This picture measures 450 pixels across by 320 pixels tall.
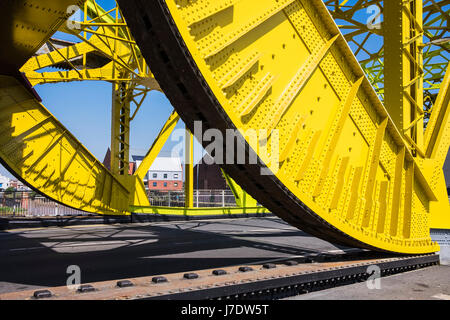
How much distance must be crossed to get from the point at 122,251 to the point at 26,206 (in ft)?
41.4

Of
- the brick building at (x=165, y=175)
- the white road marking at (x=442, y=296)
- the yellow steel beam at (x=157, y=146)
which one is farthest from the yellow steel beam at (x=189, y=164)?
the brick building at (x=165, y=175)

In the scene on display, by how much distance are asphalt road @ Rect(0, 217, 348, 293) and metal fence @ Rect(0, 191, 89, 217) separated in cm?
533

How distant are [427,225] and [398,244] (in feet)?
4.29

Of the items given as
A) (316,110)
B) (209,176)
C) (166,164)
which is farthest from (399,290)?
(166,164)

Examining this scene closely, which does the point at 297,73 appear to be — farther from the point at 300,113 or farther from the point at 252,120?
the point at 252,120

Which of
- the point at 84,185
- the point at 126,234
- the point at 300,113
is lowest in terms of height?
the point at 126,234

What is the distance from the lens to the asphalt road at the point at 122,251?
7.65m

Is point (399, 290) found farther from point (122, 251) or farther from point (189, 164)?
point (189, 164)

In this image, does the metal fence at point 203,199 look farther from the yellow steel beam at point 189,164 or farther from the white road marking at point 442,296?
the white road marking at point 442,296

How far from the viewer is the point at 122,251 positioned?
10.6m

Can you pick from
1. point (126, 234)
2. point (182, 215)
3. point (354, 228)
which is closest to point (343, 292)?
point (354, 228)

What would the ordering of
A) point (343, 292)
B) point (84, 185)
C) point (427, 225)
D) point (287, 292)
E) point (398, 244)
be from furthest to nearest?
point (84, 185) < point (427, 225) < point (398, 244) < point (343, 292) < point (287, 292)

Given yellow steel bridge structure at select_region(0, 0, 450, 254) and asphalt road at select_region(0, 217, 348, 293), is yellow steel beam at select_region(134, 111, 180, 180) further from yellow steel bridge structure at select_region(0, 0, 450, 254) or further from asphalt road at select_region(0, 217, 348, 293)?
yellow steel bridge structure at select_region(0, 0, 450, 254)

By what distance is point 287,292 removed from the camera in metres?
5.81
